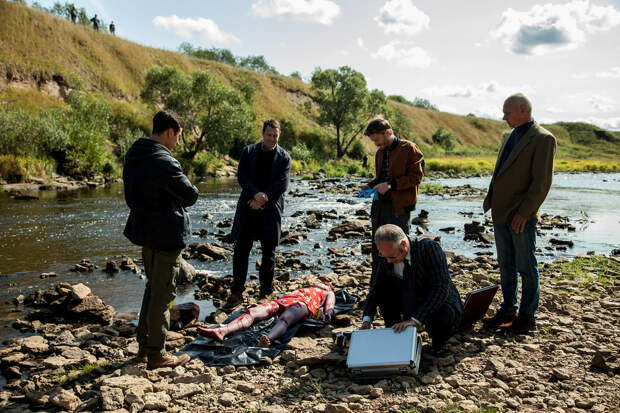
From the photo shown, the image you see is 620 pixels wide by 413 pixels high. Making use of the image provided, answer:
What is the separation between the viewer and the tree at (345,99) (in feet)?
171

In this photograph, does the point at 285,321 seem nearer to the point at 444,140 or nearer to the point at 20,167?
the point at 20,167

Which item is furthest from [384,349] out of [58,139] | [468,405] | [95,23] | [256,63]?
[256,63]

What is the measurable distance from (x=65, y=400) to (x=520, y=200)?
4.77 m

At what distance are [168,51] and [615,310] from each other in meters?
68.5

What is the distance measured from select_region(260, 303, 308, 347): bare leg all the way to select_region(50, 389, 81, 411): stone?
1804 millimetres

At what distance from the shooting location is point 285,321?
200 inches

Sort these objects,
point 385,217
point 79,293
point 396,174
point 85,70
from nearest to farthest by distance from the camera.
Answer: point 396,174 → point 385,217 → point 79,293 → point 85,70

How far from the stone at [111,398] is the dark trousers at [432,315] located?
2535mm

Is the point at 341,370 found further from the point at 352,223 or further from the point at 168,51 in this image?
the point at 168,51

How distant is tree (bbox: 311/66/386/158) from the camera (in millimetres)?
52094

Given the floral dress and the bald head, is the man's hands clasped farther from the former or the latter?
the bald head

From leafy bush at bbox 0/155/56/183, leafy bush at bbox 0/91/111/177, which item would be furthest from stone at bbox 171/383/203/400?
leafy bush at bbox 0/91/111/177

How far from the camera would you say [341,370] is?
13.8 ft

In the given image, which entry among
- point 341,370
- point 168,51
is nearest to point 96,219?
point 341,370
